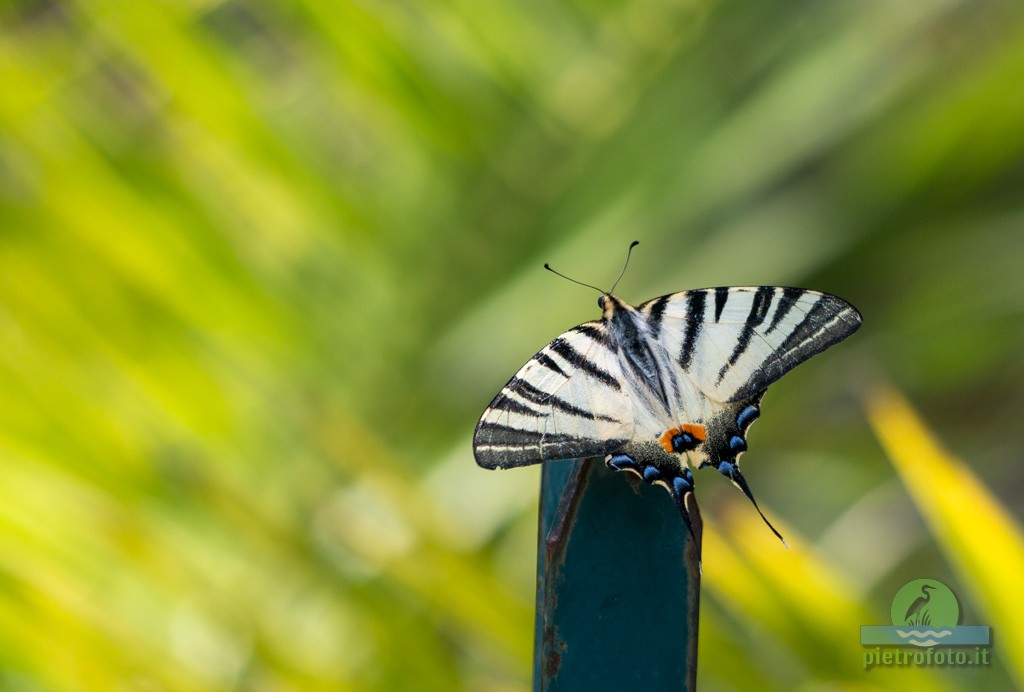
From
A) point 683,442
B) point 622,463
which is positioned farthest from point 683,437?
point 622,463

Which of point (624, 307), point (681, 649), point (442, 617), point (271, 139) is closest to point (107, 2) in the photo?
point (271, 139)

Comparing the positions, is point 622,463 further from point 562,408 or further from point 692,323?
point 692,323

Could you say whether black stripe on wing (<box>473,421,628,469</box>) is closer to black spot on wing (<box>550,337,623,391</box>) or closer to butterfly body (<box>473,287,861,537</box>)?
butterfly body (<box>473,287,861,537</box>)

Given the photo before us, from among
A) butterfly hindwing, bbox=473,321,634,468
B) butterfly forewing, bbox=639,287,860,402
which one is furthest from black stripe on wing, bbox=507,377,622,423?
butterfly forewing, bbox=639,287,860,402

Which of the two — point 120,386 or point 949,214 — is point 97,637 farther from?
point 949,214

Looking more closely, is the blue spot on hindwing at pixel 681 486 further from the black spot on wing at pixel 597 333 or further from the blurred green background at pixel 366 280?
the black spot on wing at pixel 597 333
